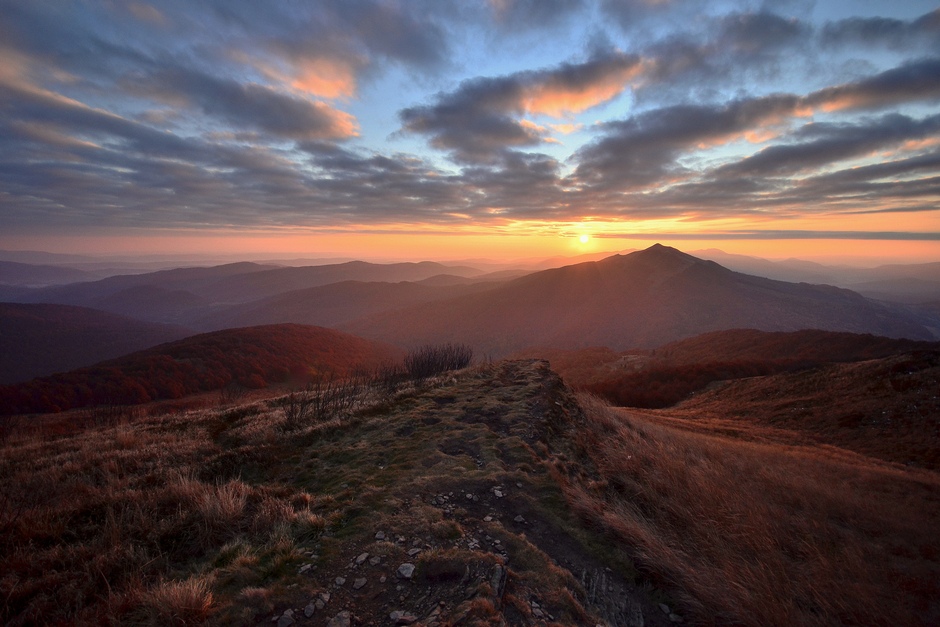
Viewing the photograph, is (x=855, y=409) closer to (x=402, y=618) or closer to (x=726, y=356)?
(x=402, y=618)

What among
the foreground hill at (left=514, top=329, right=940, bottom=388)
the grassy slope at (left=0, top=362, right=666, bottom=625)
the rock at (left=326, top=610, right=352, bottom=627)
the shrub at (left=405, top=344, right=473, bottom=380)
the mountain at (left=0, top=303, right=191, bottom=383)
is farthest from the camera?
the mountain at (left=0, top=303, right=191, bottom=383)

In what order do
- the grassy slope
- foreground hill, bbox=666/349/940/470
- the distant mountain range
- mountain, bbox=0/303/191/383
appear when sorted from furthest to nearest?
the distant mountain range < mountain, bbox=0/303/191/383 < foreground hill, bbox=666/349/940/470 < the grassy slope

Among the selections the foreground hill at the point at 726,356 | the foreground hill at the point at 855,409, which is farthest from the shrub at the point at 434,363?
the foreground hill at the point at 726,356

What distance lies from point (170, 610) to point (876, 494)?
14522mm

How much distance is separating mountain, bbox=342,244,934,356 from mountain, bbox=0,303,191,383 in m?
61.5

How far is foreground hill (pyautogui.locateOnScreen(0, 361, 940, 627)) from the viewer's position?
3.43 m

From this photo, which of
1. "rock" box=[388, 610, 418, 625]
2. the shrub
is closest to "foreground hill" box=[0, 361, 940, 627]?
"rock" box=[388, 610, 418, 625]

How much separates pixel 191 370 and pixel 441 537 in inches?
2211

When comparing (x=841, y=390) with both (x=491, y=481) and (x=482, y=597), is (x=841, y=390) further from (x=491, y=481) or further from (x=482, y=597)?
(x=482, y=597)

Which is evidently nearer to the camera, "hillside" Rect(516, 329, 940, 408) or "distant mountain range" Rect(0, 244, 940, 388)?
"hillside" Rect(516, 329, 940, 408)

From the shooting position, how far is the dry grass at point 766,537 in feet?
13.2

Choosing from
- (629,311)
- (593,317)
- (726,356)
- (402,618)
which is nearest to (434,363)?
(402,618)

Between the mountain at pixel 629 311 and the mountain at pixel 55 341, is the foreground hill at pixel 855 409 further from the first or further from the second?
the mountain at pixel 55 341

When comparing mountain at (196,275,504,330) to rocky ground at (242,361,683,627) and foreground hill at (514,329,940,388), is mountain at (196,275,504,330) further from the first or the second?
rocky ground at (242,361,683,627)
